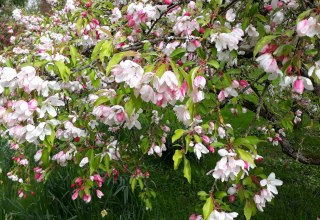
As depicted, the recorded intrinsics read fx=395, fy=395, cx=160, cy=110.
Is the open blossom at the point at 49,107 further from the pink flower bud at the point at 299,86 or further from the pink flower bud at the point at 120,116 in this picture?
the pink flower bud at the point at 299,86

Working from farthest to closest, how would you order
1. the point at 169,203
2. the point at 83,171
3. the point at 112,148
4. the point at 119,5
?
1. the point at 169,203
2. the point at 119,5
3. the point at 83,171
4. the point at 112,148

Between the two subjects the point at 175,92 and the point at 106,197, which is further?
the point at 106,197

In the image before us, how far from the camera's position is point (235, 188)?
180 centimetres

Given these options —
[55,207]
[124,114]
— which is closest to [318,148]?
[55,207]

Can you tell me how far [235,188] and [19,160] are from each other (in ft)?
6.35

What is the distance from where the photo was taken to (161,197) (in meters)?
3.68

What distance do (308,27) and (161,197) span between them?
2.71m

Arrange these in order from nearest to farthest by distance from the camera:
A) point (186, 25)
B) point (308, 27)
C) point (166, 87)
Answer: point (166, 87) → point (308, 27) → point (186, 25)

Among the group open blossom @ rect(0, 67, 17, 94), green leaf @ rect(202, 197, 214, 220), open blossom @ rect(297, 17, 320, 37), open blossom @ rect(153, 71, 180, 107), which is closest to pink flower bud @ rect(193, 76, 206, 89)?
open blossom @ rect(153, 71, 180, 107)

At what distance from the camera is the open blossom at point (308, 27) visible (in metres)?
1.22

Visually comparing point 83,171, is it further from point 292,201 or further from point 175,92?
A: point 292,201

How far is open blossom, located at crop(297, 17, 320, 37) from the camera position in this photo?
4.00 feet

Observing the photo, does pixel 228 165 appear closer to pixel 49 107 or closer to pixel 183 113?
pixel 183 113

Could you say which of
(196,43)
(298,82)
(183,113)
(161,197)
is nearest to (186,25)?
(196,43)
